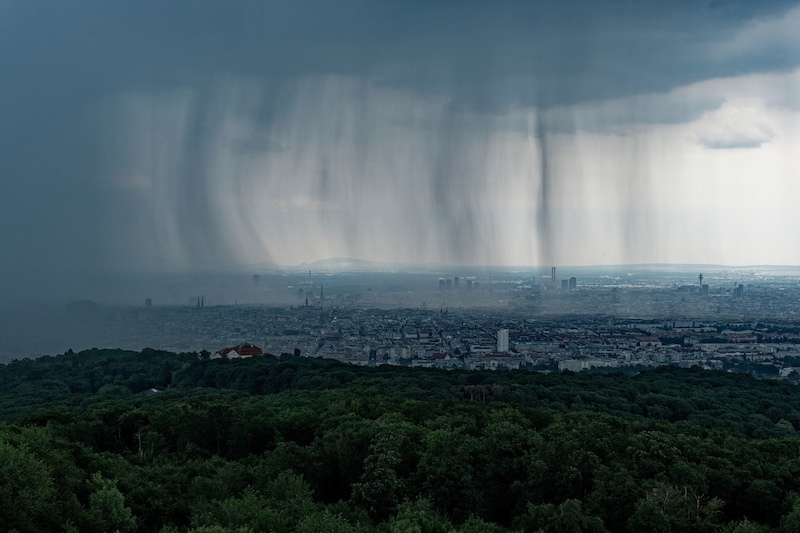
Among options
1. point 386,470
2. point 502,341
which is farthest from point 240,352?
point 386,470

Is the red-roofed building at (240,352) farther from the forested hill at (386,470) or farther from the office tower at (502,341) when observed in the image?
the office tower at (502,341)

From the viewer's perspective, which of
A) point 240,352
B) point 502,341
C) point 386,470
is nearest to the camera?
point 386,470

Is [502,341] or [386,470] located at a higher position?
[386,470]

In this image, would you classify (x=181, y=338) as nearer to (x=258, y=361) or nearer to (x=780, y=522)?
(x=258, y=361)

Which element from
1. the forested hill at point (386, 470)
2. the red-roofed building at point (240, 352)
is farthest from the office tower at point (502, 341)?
the forested hill at point (386, 470)

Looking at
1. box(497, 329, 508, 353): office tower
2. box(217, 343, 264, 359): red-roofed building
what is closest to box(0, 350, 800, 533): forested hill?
box(217, 343, 264, 359): red-roofed building

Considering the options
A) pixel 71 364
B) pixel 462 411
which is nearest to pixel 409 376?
pixel 462 411

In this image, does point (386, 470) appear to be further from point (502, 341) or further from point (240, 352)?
point (502, 341)
